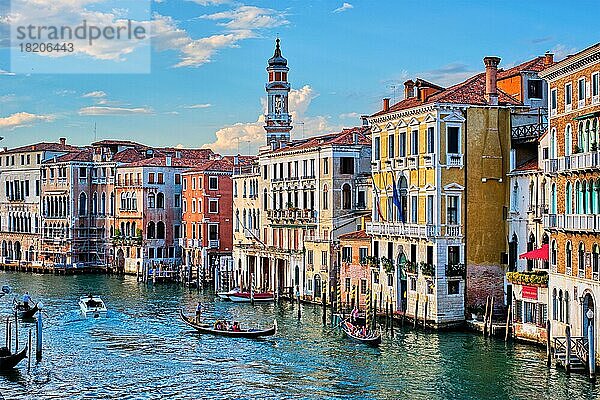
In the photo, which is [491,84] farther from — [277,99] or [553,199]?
[277,99]

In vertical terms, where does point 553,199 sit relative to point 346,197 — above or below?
below

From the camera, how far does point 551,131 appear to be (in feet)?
84.7

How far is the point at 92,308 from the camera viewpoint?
122ft

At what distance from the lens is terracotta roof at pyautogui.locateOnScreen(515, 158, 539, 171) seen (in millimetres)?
29297

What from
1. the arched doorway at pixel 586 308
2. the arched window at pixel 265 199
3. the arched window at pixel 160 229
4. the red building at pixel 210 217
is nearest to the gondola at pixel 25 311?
the arched window at pixel 265 199

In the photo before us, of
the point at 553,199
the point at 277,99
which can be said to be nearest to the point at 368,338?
the point at 553,199

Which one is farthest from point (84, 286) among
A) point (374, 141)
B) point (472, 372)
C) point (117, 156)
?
point (472, 372)

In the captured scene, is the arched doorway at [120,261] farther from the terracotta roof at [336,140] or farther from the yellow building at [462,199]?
the yellow building at [462,199]

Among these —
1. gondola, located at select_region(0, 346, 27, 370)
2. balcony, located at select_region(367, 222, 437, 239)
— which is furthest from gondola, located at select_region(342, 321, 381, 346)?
gondola, located at select_region(0, 346, 27, 370)

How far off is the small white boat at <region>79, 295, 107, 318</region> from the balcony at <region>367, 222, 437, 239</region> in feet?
32.5

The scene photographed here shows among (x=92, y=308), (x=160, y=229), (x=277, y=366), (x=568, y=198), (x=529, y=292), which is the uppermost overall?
(x=568, y=198)

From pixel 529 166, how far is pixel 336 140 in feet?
38.8

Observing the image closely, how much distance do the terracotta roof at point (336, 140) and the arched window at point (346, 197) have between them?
1.65 meters

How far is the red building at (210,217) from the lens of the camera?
52281mm
